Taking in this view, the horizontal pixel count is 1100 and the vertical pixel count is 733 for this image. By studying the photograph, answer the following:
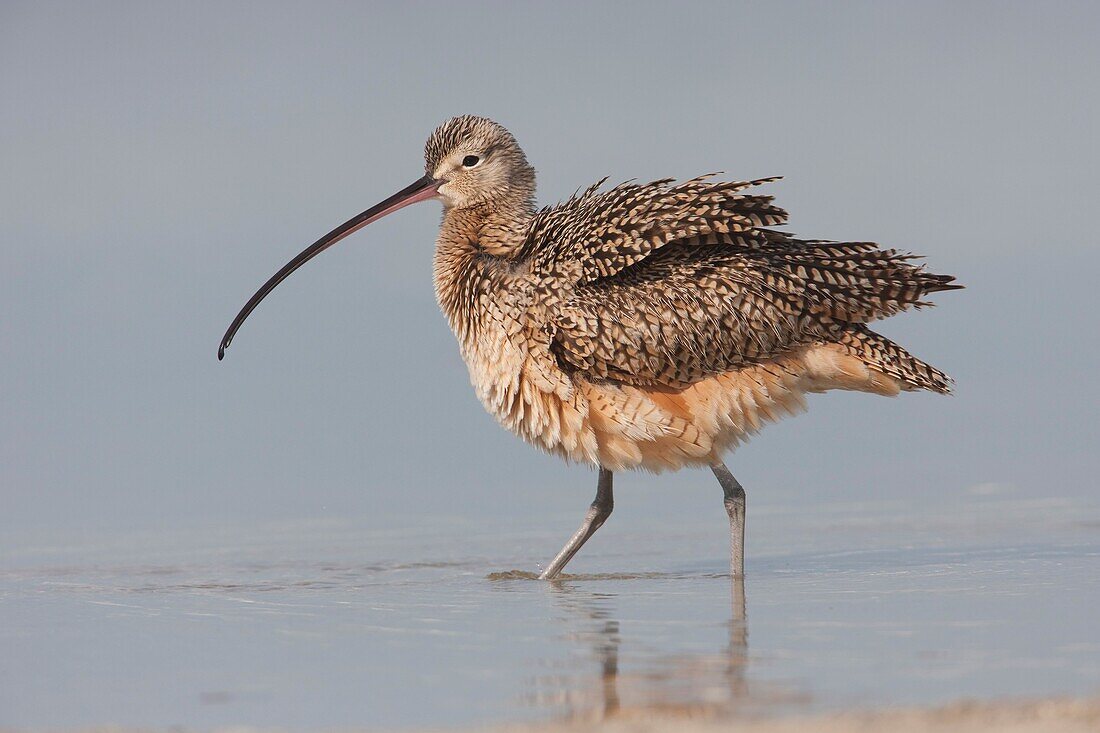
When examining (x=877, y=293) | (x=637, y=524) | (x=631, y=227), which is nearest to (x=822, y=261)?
(x=877, y=293)

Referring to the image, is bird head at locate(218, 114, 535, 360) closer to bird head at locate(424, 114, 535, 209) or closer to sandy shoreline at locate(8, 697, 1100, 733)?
bird head at locate(424, 114, 535, 209)

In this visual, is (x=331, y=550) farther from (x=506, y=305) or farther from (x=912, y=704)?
(x=912, y=704)

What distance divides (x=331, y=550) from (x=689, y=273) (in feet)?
11.1

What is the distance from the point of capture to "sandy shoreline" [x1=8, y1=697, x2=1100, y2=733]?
4.65 m

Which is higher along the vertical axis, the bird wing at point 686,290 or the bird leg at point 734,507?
the bird wing at point 686,290

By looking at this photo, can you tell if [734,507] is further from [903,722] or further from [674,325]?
[903,722]

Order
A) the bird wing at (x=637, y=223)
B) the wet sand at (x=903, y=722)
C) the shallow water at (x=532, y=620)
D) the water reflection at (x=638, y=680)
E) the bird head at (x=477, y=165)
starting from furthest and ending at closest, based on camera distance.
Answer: the bird head at (x=477, y=165) → the bird wing at (x=637, y=223) → the shallow water at (x=532, y=620) → the water reflection at (x=638, y=680) → the wet sand at (x=903, y=722)

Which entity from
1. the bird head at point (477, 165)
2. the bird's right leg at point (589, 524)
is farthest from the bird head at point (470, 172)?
the bird's right leg at point (589, 524)

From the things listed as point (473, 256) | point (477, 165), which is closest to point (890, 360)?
point (473, 256)

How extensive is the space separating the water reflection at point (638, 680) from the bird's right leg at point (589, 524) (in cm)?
221

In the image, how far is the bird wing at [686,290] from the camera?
Answer: 8.91 metres

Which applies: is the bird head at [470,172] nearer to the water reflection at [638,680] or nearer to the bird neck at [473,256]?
the bird neck at [473,256]

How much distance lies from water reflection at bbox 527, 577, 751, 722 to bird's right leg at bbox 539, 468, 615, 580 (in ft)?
7.24

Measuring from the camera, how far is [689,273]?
908 cm
